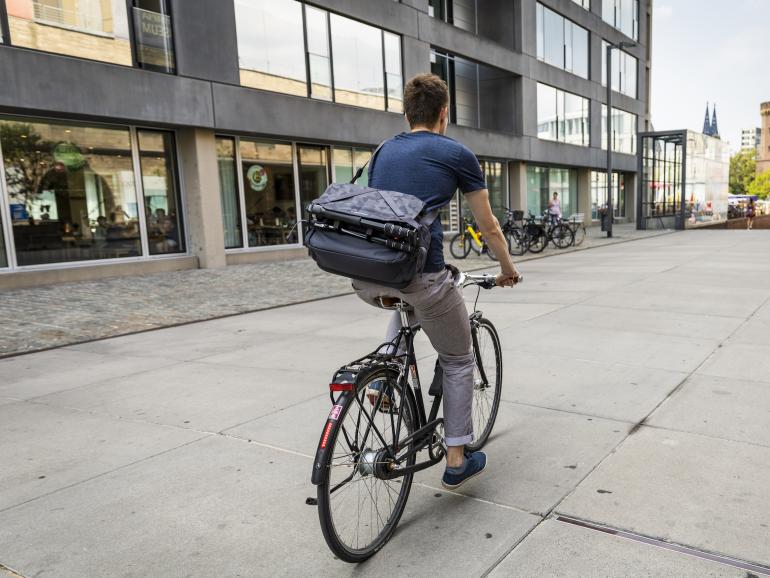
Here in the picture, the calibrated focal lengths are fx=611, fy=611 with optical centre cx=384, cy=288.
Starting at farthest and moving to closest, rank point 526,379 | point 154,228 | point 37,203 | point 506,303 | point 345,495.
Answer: point 154,228 → point 37,203 → point 506,303 → point 526,379 → point 345,495

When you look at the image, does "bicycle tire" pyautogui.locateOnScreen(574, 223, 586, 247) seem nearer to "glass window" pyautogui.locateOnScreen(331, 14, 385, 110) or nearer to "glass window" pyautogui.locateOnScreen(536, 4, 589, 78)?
"glass window" pyautogui.locateOnScreen(331, 14, 385, 110)

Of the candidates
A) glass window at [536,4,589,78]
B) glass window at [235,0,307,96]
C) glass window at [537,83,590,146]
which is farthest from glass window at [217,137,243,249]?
glass window at [536,4,589,78]

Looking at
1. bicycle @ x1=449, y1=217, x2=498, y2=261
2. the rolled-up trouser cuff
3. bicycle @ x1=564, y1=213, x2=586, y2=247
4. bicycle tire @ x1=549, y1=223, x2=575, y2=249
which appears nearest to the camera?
the rolled-up trouser cuff

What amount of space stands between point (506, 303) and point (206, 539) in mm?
6707

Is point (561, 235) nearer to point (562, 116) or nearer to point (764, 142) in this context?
point (562, 116)

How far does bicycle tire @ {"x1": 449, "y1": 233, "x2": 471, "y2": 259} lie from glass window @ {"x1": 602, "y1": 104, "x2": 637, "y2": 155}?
71.5ft

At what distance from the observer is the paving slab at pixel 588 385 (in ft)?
13.9

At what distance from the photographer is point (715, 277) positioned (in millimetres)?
11023

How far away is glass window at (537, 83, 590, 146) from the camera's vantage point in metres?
28.7

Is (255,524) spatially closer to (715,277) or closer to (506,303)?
(506,303)

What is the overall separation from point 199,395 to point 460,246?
1297cm

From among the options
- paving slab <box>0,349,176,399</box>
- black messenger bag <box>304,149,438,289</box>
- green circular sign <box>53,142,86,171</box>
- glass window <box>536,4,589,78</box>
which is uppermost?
glass window <box>536,4,589,78</box>

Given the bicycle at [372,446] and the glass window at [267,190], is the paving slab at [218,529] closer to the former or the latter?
the bicycle at [372,446]

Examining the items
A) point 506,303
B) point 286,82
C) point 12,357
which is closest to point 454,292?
point 12,357
